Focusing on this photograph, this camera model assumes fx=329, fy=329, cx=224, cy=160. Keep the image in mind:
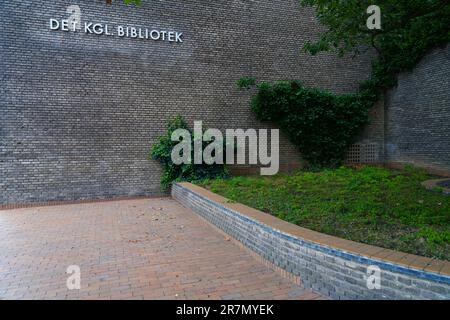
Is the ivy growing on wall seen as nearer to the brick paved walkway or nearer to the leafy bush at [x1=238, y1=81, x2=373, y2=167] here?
the leafy bush at [x1=238, y1=81, x2=373, y2=167]

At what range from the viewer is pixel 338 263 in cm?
317

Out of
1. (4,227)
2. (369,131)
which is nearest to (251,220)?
(4,227)

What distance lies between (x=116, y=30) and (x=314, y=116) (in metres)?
7.22

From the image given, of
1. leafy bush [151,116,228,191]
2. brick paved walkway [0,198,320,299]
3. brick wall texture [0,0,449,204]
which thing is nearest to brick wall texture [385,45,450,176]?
brick wall texture [0,0,449,204]

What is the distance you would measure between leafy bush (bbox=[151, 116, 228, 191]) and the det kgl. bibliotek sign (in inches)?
102

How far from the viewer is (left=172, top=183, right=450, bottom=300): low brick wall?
2.57m

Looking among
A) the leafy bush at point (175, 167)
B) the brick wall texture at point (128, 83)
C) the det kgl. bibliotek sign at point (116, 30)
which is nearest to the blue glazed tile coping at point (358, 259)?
the leafy bush at point (175, 167)

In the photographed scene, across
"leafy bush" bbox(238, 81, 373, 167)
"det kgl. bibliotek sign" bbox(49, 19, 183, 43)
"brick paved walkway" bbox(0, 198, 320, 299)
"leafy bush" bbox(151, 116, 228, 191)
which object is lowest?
"brick paved walkway" bbox(0, 198, 320, 299)

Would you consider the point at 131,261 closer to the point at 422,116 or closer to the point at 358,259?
the point at 358,259

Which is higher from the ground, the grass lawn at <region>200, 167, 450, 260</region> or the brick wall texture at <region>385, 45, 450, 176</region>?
the brick wall texture at <region>385, 45, 450, 176</region>

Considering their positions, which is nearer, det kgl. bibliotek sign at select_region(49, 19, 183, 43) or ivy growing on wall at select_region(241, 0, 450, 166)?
det kgl. bibliotek sign at select_region(49, 19, 183, 43)

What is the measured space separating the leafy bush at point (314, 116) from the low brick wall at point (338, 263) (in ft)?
23.6

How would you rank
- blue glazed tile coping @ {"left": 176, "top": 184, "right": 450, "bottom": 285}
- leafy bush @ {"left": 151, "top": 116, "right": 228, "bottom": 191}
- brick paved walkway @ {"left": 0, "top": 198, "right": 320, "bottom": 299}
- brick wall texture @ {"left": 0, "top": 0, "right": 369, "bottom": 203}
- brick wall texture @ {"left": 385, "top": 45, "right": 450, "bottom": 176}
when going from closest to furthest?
blue glazed tile coping @ {"left": 176, "top": 184, "right": 450, "bottom": 285} → brick paved walkway @ {"left": 0, "top": 198, "right": 320, "bottom": 299} → brick wall texture @ {"left": 0, "top": 0, "right": 369, "bottom": 203} → leafy bush @ {"left": 151, "top": 116, "right": 228, "bottom": 191} → brick wall texture @ {"left": 385, "top": 45, "right": 450, "bottom": 176}

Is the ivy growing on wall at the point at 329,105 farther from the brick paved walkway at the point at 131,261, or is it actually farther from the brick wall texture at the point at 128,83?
the brick paved walkway at the point at 131,261
